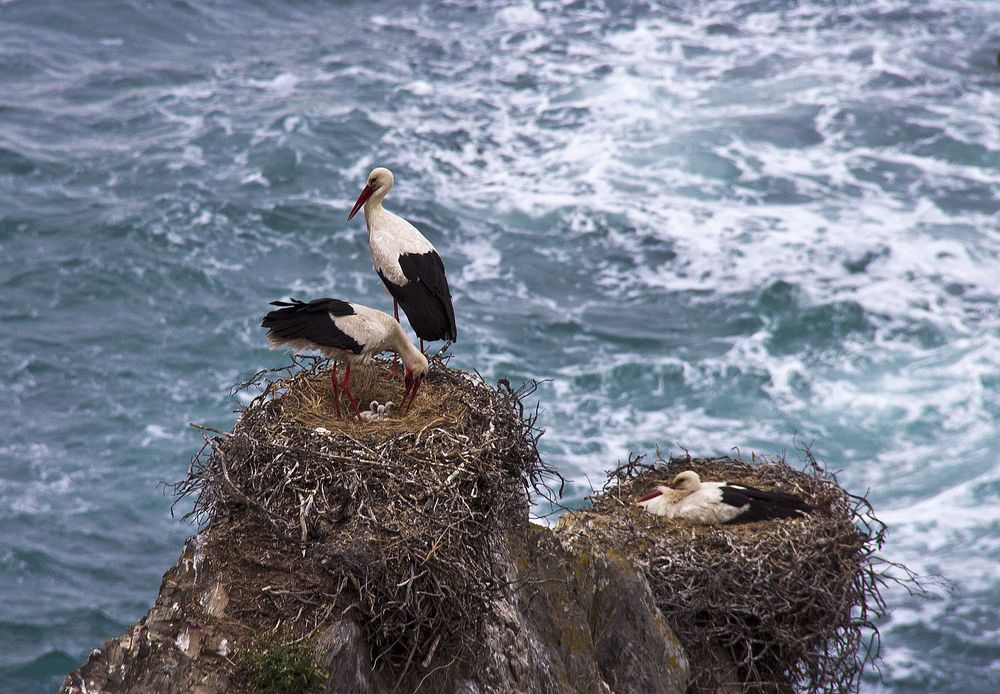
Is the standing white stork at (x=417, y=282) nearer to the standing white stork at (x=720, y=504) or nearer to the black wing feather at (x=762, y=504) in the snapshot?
the standing white stork at (x=720, y=504)

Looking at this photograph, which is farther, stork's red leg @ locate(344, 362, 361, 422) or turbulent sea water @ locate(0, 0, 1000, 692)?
turbulent sea water @ locate(0, 0, 1000, 692)

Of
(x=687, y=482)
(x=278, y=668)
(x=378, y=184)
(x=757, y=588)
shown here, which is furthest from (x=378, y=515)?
(x=687, y=482)

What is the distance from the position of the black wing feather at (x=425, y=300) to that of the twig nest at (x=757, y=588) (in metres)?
1.84

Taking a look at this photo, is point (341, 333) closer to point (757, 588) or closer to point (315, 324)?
point (315, 324)

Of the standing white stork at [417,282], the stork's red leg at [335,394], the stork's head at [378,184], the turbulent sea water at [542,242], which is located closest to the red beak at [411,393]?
the stork's red leg at [335,394]

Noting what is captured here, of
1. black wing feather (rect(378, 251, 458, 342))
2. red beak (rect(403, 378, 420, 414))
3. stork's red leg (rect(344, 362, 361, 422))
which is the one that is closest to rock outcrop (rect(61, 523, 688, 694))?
red beak (rect(403, 378, 420, 414))

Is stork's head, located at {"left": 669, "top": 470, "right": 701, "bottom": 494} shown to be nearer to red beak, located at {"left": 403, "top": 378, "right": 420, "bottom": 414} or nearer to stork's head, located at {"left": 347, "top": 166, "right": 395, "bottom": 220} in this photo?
red beak, located at {"left": 403, "top": 378, "right": 420, "bottom": 414}

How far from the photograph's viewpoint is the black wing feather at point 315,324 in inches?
286

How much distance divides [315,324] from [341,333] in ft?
0.58

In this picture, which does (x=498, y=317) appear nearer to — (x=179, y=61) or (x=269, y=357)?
(x=269, y=357)

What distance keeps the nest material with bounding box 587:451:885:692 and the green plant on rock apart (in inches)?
135

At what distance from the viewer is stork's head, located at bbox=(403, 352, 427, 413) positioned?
759 centimetres

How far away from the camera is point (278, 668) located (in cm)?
539

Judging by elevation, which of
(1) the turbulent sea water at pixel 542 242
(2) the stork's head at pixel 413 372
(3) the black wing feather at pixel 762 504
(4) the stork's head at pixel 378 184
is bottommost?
(1) the turbulent sea water at pixel 542 242
